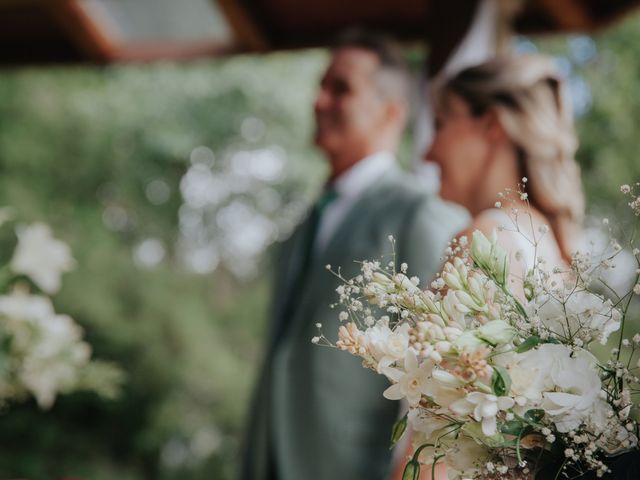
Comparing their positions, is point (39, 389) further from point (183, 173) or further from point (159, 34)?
point (183, 173)

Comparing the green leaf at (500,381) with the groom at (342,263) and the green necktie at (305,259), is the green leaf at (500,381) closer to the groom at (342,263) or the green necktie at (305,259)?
the groom at (342,263)

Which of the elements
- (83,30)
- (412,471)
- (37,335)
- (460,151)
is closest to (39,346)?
(37,335)

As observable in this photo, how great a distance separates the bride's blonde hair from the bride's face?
2cm

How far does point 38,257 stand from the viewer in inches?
78.7

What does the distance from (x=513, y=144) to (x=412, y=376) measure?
3.01 feet

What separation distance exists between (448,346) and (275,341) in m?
1.52

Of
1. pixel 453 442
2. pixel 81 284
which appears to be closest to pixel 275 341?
pixel 453 442

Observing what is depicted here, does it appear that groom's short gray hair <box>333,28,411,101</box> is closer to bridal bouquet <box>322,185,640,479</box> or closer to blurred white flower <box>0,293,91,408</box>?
blurred white flower <box>0,293,91,408</box>

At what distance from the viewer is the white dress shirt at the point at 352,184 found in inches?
88.4

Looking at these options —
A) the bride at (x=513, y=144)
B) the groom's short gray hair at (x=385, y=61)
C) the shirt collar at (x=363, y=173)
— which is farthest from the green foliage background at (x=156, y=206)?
the bride at (x=513, y=144)

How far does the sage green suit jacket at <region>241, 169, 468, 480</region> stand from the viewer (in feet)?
6.48

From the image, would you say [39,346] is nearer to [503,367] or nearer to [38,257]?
[38,257]


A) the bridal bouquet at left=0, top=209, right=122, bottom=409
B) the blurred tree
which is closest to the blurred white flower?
the bridal bouquet at left=0, top=209, right=122, bottom=409

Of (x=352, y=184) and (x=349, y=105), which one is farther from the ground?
(x=349, y=105)
